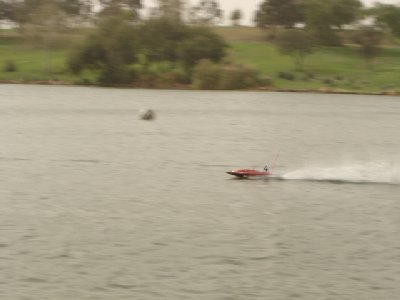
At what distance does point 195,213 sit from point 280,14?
4140 inches

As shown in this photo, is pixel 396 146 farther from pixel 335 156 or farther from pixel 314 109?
pixel 314 109

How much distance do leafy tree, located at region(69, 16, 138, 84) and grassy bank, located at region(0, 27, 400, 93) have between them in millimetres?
1684

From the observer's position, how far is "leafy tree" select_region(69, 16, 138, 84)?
7581 centimetres

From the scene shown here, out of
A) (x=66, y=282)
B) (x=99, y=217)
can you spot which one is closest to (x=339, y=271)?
(x=66, y=282)

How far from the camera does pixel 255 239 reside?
648 inches

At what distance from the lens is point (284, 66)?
9038 centimetres

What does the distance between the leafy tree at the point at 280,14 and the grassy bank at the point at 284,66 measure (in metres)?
11.0

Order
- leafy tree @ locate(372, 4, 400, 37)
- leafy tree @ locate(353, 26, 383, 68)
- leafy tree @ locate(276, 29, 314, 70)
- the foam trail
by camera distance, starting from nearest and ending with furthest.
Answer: the foam trail
leafy tree @ locate(276, 29, 314, 70)
leafy tree @ locate(353, 26, 383, 68)
leafy tree @ locate(372, 4, 400, 37)

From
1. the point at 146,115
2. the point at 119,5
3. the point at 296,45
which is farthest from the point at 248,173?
the point at 119,5

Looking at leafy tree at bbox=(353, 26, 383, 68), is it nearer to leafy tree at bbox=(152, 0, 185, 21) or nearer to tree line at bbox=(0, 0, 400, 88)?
tree line at bbox=(0, 0, 400, 88)

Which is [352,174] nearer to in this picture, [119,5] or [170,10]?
[170,10]

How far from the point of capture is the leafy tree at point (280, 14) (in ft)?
396

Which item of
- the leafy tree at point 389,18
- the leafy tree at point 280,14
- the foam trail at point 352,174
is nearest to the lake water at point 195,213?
the foam trail at point 352,174

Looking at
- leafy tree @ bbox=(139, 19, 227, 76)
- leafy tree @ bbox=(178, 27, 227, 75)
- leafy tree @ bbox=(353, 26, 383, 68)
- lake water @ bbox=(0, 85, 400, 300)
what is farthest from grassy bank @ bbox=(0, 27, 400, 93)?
lake water @ bbox=(0, 85, 400, 300)
